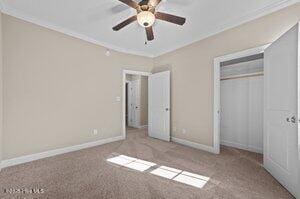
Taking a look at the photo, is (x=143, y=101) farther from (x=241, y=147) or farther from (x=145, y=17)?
(x=145, y=17)

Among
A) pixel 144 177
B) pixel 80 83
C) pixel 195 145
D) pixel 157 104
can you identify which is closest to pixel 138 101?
pixel 157 104

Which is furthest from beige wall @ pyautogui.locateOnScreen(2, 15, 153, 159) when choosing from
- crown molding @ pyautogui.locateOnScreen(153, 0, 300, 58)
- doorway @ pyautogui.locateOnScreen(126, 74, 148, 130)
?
crown molding @ pyautogui.locateOnScreen(153, 0, 300, 58)

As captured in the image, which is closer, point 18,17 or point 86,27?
point 18,17

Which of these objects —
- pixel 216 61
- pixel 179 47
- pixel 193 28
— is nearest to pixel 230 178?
pixel 216 61

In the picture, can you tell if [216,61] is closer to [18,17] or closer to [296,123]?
[296,123]

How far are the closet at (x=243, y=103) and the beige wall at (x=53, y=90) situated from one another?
293cm

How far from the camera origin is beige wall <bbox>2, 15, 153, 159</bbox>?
101 inches

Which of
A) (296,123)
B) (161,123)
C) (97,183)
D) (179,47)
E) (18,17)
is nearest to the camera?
(296,123)

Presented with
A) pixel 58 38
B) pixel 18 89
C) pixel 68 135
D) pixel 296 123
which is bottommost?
pixel 68 135

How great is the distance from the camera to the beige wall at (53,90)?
2553 millimetres

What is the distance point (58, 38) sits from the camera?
10.2 ft

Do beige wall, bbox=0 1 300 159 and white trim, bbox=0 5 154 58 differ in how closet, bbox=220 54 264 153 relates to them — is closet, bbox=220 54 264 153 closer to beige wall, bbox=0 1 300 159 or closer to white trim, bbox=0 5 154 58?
beige wall, bbox=0 1 300 159

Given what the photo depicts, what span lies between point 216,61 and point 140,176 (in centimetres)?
275

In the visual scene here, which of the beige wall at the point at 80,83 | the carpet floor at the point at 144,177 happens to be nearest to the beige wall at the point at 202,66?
the beige wall at the point at 80,83
